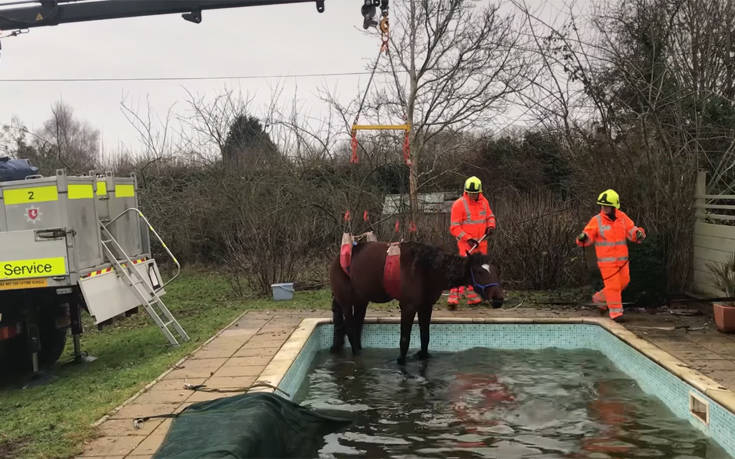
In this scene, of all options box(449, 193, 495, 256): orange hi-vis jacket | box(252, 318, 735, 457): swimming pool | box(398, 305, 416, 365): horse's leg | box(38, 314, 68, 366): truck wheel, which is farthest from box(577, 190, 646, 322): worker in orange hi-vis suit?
box(38, 314, 68, 366): truck wheel

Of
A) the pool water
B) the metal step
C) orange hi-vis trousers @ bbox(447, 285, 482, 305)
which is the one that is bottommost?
the pool water

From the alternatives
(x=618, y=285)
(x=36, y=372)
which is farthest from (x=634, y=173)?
(x=36, y=372)

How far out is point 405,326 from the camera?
6883 mm

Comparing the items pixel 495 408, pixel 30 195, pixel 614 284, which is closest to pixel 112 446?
pixel 495 408

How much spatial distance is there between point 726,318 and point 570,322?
179 cm

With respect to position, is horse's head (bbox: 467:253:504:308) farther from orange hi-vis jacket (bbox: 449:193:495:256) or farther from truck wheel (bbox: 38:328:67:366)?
truck wheel (bbox: 38:328:67:366)

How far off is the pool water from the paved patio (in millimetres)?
619

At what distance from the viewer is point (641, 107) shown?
10.0 meters

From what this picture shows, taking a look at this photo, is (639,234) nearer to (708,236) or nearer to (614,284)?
(614,284)

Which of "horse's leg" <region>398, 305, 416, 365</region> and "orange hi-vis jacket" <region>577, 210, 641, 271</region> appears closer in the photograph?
"horse's leg" <region>398, 305, 416, 365</region>

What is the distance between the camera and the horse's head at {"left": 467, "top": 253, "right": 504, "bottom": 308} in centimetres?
631

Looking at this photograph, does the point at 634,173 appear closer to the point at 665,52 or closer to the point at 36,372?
the point at 665,52

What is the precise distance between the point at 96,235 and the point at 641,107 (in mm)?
8425

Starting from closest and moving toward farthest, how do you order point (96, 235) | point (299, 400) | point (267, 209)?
1. point (299, 400)
2. point (96, 235)
3. point (267, 209)
